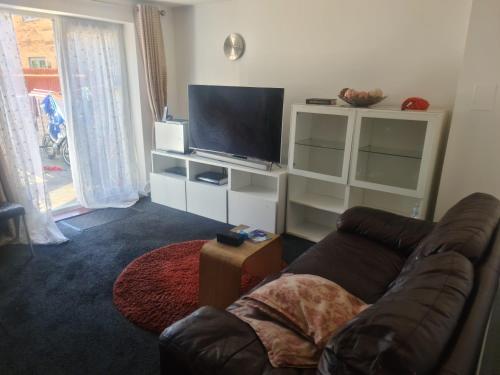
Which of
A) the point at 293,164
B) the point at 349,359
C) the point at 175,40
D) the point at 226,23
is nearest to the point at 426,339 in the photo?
the point at 349,359

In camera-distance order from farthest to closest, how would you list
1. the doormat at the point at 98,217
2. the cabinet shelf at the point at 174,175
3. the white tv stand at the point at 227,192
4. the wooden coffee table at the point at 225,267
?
the cabinet shelf at the point at 174,175 → the doormat at the point at 98,217 → the white tv stand at the point at 227,192 → the wooden coffee table at the point at 225,267

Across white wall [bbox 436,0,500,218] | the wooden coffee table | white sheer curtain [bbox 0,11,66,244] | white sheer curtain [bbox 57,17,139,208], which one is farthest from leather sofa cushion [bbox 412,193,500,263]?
white sheer curtain [bbox 57,17,139,208]

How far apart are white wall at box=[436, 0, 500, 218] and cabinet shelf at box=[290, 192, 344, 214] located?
848 mm

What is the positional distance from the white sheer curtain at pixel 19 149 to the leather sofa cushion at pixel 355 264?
236 cm

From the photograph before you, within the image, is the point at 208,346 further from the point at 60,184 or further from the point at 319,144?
the point at 60,184

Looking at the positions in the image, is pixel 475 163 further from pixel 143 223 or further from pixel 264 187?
pixel 143 223

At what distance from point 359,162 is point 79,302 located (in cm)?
227

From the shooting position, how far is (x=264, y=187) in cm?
378

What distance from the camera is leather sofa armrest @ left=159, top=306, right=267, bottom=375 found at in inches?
45.5

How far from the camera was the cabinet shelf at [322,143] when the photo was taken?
3130mm

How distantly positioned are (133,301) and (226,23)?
115 inches

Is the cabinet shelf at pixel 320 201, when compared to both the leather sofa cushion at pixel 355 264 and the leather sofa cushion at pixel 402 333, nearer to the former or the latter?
the leather sofa cushion at pixel 355 264

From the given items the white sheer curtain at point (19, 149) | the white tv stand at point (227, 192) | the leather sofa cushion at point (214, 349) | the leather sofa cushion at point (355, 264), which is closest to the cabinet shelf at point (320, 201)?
the white tv stand at point (227, 192)

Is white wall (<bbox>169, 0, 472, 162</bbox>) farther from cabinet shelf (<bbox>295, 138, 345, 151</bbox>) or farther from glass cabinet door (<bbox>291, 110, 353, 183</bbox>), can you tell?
cabinet shelf (<bbox>295, 138, 345, 151</bbox>)
